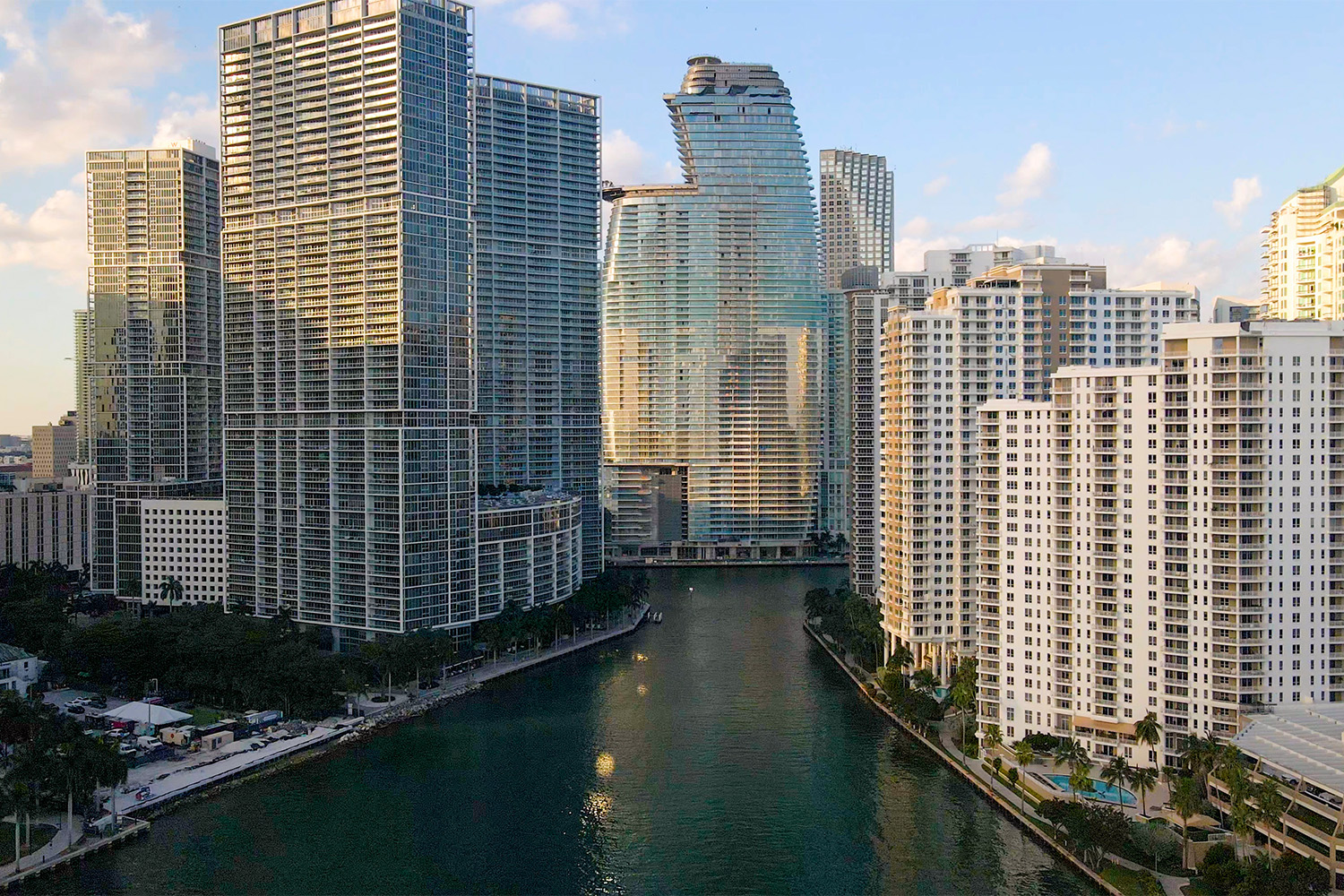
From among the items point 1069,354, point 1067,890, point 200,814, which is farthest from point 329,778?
point 1069,354

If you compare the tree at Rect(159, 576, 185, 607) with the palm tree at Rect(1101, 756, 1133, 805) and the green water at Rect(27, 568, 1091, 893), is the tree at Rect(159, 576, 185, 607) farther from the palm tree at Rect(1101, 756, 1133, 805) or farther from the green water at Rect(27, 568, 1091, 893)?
the palm tree at Rect(1101, 756, 1133, 805)

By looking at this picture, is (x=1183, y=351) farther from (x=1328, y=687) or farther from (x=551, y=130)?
(x=551, y=130)

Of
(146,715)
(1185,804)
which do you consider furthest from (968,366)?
(146,715)

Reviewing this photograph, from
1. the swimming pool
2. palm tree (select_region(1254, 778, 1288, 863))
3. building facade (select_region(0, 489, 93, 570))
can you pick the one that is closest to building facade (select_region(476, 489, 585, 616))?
the swimming pool

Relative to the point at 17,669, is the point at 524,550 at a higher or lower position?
higher

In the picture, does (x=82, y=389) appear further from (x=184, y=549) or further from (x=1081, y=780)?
(x=1081, y=780)

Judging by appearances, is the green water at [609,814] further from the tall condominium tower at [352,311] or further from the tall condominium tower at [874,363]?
the tall condominium tower at [874,363]
